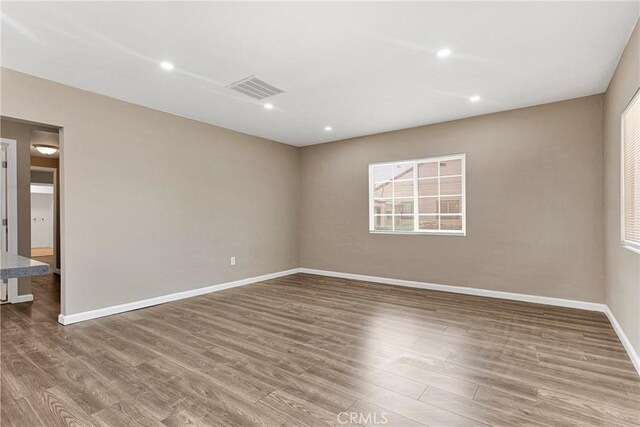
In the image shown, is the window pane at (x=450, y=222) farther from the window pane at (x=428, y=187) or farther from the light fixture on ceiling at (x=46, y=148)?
the light fixture on ceiling at (x=46, y=148)

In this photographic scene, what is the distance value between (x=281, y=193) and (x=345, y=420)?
16.1ft

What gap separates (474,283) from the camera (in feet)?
15.5

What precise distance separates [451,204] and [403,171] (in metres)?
1.00

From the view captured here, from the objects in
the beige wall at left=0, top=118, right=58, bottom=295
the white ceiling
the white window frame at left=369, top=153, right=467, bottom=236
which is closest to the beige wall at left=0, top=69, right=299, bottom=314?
the white ceiling

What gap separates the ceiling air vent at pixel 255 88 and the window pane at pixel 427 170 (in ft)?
9.01

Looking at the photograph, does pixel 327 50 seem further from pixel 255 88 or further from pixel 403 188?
pixel 403 188

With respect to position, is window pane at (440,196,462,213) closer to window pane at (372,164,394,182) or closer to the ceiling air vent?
window pane at (372,164,394,182)

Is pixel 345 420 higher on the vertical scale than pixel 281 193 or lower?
lower

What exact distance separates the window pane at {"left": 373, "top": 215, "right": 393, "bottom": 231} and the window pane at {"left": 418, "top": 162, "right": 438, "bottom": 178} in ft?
3.03

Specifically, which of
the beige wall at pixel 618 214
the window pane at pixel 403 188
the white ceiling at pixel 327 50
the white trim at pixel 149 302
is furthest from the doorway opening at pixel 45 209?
the beige wall at pixel 618 214

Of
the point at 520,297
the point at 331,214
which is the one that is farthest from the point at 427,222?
the point at 331,214

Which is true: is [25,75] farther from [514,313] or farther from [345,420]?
[514,313]

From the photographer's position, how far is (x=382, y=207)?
19.0ft

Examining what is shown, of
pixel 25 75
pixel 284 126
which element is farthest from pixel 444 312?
pixel 25 75
